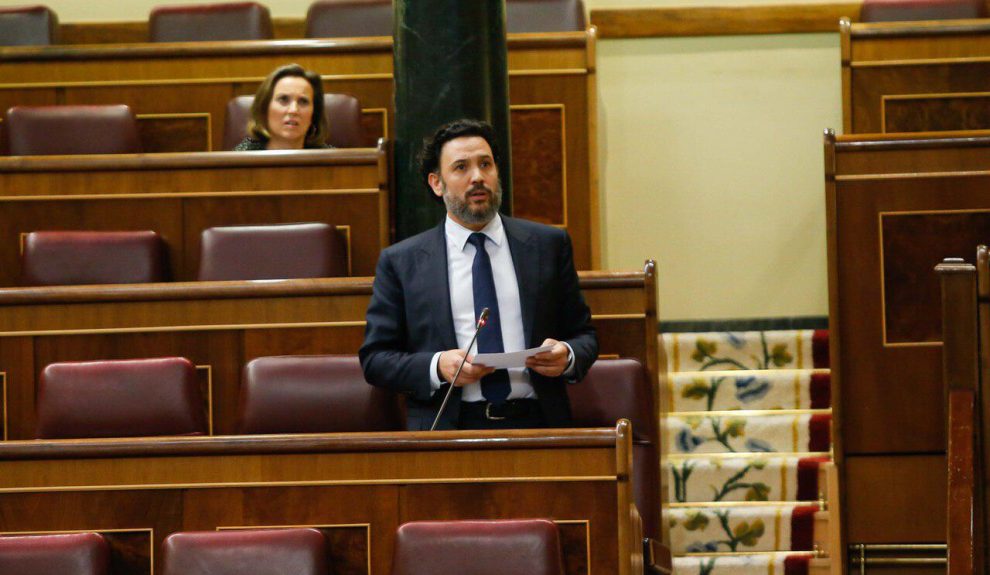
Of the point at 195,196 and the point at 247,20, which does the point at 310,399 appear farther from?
the point at 247,20

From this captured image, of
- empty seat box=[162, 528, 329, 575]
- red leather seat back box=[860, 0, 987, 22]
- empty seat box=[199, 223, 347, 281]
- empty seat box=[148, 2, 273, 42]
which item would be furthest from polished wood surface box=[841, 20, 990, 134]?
Result: empty seat box=[162, 528, 329, 575]

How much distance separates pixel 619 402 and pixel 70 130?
3.16ft

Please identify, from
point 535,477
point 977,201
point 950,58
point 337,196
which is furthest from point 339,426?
point 950,58

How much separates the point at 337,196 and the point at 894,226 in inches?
25.1

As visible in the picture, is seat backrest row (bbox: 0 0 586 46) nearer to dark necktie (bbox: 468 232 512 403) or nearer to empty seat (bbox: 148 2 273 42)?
empty seat (bbox: 148 2 273 42)

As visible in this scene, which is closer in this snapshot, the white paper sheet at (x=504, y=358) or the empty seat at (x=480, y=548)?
the empty seat at (x=480, y=548)

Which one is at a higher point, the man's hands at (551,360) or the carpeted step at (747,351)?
the man's hands at (551,360)

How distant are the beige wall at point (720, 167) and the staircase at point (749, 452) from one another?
0.23 metres

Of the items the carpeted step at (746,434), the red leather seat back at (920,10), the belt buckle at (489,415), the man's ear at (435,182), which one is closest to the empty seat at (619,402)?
the belt buckle at (489,415)

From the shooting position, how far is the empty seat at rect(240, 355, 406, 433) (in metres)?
1.24

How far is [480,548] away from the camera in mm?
985

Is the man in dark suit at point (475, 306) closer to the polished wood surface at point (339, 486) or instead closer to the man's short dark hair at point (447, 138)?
the man's short dark hair at point (447, 138)

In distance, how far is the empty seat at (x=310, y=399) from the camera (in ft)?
4.07

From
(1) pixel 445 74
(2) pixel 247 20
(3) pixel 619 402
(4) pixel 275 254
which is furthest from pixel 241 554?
(2) pixel 247 20
